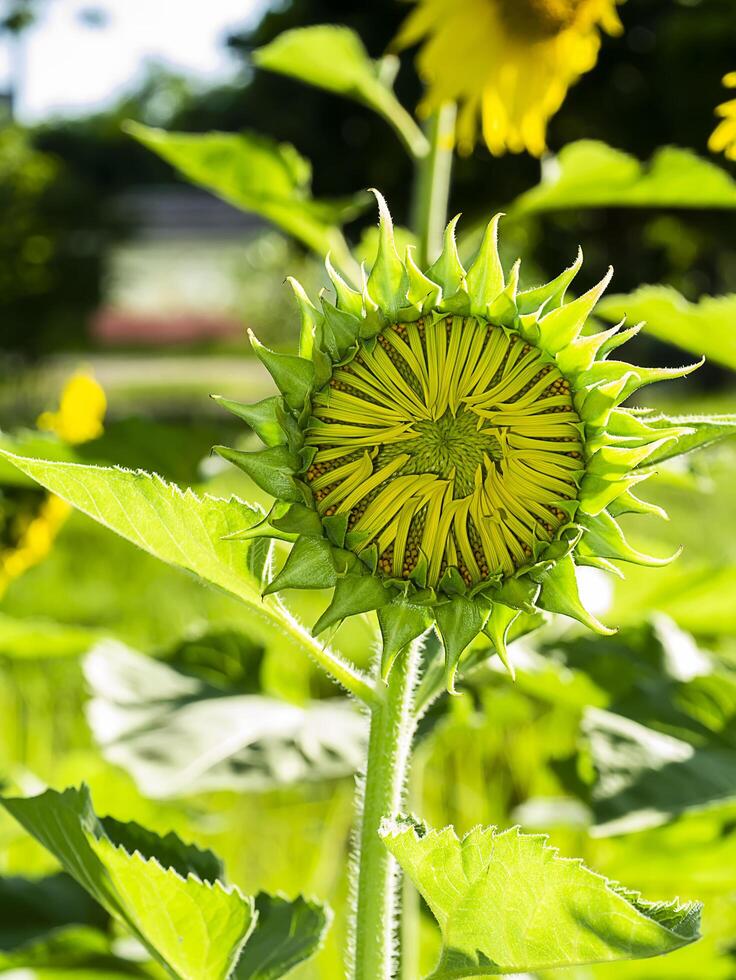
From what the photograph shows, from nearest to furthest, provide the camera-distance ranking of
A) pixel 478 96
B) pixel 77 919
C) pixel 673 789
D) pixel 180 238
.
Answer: pixel 673 789 → pixel 77 919 → pixel 478 96 → pixel 180 238

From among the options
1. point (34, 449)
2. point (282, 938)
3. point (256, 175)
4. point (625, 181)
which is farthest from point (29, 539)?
point (625, 181)

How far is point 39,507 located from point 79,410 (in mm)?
100

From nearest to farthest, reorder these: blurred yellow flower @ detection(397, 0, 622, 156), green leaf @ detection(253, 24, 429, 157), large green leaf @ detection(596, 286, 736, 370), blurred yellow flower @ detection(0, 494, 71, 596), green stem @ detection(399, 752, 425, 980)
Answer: large green leaf @ detection(596, 286, 736, 370), green stem @ detection(399, 752, 425, 980), blurred yellow flower @ detection(0, 494, 71, 596), green leaf @ detection(253, 24, 429, 157), blurred yellow flower @ detection(397, 0, 622, 156)

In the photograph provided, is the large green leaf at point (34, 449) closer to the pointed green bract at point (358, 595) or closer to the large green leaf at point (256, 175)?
the large green leaf at point (256, 175)

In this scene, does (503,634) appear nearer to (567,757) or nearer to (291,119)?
(567,757)

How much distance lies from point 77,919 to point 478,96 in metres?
0.96

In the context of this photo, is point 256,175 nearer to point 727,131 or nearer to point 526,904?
point 727,131

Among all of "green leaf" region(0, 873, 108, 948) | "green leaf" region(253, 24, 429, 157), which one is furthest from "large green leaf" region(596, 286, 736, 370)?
"green leaf" region(0, 873, 108, 948)

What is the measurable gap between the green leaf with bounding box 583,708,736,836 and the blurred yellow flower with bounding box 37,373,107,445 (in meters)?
0.54

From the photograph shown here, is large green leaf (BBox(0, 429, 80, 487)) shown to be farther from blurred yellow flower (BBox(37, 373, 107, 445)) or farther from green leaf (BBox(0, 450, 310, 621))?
green leaf (BBox(0, 450, 310, 621))

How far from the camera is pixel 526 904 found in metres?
0.58

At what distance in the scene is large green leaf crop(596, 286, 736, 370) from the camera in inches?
34.9

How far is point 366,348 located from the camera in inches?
22.2

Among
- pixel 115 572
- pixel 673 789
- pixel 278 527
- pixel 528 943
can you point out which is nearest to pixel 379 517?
pixel 278 527
